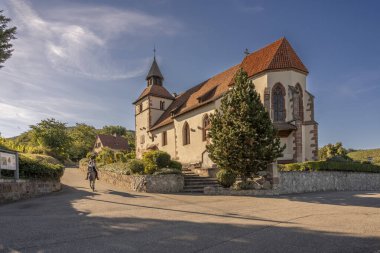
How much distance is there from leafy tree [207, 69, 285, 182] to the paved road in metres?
5.05

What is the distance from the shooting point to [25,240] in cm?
627

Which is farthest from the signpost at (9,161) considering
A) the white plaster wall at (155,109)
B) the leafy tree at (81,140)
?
the leafy tree at (81,140)

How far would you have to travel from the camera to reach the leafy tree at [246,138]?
16.1 metres

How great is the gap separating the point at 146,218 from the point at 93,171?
9.24 m

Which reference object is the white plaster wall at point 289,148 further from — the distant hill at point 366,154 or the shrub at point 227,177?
the distant hill at point 366,154

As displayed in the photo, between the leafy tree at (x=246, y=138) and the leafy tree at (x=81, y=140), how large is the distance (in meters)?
47.4

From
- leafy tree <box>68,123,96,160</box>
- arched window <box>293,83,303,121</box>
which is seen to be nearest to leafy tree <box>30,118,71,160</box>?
leafy tree <box>68,123,96,160</box>

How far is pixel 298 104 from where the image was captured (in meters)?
24.2

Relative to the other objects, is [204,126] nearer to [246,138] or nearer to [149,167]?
[149,167]

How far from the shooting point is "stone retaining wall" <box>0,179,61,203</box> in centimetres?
1220

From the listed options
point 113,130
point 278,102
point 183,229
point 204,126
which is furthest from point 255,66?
point 113,130

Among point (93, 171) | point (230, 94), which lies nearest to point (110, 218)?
point (93, 171)

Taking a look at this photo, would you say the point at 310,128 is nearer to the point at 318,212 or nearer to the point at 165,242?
the point at 318,212

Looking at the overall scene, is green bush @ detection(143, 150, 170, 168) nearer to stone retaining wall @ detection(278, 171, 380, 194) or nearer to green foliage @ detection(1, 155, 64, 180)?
green foliage @ detection(1, 155, 64, 180)
